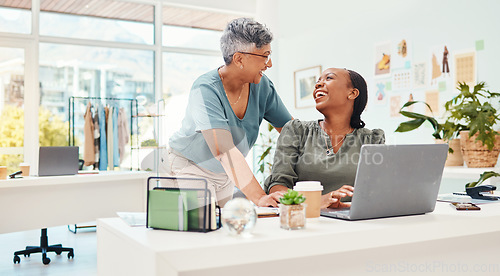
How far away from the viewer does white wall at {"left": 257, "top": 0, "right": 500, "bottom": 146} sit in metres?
3.94

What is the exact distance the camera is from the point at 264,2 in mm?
5629

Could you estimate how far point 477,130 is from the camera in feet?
11.0

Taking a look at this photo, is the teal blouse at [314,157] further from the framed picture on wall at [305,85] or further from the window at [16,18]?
the window at [16,18]

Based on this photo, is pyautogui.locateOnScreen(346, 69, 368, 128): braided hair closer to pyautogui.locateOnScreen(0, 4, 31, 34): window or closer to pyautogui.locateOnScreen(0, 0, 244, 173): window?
pyautogui.locateOnScreen(0, 0, 244, 173): window

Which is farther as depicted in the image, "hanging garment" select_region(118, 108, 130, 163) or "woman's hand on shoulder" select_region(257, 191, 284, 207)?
"hanging garment" select_region(118, 108, 130, 163)

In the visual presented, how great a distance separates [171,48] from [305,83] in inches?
75.9

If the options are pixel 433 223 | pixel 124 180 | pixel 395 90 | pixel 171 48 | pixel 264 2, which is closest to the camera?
pixel 433 223

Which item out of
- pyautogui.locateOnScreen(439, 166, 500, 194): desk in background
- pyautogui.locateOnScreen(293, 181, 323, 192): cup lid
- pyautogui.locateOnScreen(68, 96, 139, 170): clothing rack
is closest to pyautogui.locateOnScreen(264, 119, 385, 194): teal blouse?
pyautogui.locateOnScreen(293, 181, 323, 192): cup lid

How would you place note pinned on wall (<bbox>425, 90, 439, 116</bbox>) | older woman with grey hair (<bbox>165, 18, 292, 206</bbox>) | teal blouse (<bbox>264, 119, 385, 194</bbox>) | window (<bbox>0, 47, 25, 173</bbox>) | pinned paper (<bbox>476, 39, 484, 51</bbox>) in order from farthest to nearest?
window (<bbox>0, 47, 25, 173</bbox>), note pinned on wall (<bbox>425, 90, 439, 116</bbox>), pinned paper (<bbox>476, 39, 484, 51</bbox>), teal blouse (<bbox>264, 119, 385, 194</bbox>), older woman with grey hair (<bbox>165, 18, 292, 206</bbox>)

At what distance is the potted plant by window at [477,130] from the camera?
3.32 meters

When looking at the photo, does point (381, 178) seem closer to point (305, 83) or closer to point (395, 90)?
point (395, 90)

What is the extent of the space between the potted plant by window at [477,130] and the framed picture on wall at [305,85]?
2.56 m

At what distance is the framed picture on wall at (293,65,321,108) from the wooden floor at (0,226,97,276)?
2.97 meters

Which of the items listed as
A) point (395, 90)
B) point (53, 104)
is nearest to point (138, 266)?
point (395, 90)
